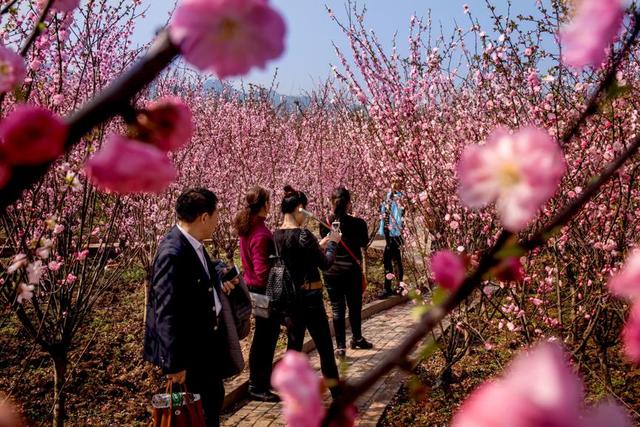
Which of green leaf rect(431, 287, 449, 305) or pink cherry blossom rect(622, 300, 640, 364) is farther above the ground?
green leaf rect(431, 287, 449, 305)

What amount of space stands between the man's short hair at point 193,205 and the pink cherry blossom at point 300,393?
3.00m

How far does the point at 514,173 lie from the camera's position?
0.65 metres

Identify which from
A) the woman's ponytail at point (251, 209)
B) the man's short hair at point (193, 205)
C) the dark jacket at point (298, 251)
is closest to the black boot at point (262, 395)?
the dark jacket at point (298, 251)

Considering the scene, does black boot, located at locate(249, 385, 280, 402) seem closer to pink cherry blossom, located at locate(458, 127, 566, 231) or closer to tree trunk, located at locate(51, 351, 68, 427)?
tree trunk, located at locate(51, 351, 68, 427)

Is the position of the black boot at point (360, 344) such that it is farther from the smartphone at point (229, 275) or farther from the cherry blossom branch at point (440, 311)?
the cherry blossom branch at point (440, 311)

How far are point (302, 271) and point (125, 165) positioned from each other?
13.9ft

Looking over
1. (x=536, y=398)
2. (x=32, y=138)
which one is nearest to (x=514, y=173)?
(x=536, y=398)

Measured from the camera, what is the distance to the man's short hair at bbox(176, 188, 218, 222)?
3561 millimetres

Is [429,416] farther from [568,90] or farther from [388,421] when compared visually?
[568,90]

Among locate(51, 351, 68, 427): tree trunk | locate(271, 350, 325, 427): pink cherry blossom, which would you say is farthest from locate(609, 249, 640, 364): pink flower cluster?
locate(51, 351, 68, 427): tree trunk

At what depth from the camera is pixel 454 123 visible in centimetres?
607

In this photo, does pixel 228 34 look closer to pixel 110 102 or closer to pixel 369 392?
pixel 110 102

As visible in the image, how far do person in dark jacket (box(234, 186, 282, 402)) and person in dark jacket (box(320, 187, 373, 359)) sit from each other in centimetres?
127

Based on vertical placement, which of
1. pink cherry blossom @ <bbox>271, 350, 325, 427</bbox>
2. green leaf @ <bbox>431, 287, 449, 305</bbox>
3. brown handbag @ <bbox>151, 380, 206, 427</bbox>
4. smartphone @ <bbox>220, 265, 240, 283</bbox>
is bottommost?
brown handbag @ <bbox>151, 380, 206, 427</bbox>
